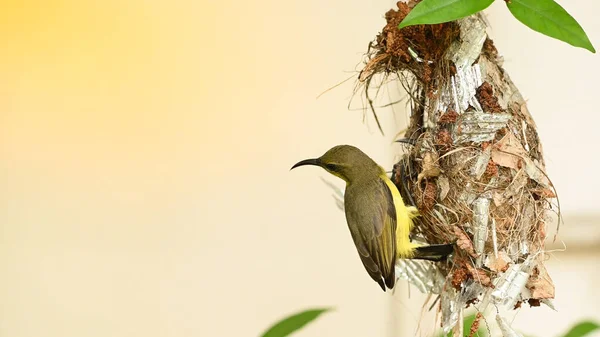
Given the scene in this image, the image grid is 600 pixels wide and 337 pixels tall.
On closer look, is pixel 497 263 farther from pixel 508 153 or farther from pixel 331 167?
pixel 331 167

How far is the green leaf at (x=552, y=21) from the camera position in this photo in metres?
0.91

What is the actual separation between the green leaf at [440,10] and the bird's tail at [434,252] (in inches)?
18.4

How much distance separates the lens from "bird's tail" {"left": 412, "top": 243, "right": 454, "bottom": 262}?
4.02 ft

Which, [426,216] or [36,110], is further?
[36,110]

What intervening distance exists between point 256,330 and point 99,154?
2.52 feet

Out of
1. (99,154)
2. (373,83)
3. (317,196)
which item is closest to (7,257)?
(99,154)

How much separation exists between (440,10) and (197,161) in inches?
54.8

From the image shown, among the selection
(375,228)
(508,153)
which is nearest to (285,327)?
(375,228)

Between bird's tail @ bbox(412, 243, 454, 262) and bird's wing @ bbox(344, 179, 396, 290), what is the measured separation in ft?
0.15

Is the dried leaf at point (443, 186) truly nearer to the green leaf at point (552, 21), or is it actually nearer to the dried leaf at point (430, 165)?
the dried leaf at point (430, 165)

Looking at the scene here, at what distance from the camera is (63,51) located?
2146mm

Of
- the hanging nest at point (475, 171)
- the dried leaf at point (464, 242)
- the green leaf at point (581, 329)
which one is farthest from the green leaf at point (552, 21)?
the green leaf at point (581, 329)

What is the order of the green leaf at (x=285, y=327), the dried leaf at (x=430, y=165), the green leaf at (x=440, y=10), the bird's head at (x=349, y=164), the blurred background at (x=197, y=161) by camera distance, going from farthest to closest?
the blurred background at (x=197, y=161)
the bird's head at (x=349, y=164)
the dried leaf at (x=430, y=165)
the green leaf at (x=285, y=327)
the green leaf at (x=440, y=10)

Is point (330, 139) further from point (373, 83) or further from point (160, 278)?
point (160, 278)
